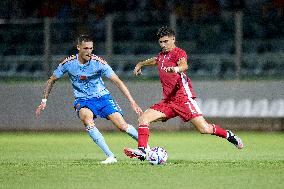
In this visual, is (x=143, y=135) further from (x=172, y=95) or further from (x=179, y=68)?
(x=179, y=68)

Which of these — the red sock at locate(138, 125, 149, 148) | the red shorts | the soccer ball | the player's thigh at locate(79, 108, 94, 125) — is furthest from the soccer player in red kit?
the player's thigh at locate(79, 108, 94, 125)

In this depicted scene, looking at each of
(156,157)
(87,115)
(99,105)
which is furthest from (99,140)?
(156,157)

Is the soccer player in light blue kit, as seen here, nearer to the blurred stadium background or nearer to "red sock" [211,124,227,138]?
"red sock" [211,124,227,138]

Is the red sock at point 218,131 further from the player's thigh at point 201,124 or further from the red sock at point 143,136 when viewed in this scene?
the red sock at point 143,136

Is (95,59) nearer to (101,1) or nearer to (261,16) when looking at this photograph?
(261,16)

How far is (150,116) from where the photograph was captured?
13883mm

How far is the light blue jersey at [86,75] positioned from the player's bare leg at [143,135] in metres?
0.98

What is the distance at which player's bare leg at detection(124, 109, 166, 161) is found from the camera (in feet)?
43.6

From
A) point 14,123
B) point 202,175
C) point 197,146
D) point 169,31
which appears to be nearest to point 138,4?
point 14,123

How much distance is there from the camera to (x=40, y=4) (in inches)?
1017

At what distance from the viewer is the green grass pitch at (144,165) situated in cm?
1095

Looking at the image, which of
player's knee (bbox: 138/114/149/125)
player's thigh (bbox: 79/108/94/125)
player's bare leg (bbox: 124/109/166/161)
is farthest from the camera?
player's thigh (bbox: 79/108/94/125)

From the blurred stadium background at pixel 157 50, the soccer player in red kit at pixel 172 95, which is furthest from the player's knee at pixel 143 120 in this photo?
the blurred stadium background at pixel 157 50

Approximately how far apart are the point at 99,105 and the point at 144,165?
4.61 feet
